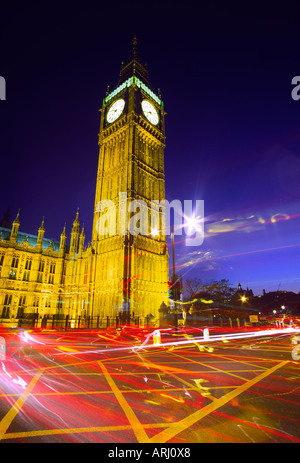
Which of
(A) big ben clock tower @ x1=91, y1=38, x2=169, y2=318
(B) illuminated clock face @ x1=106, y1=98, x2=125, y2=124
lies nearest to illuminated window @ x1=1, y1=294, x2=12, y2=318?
(A) big ben clock tower @ x1=91, y1=38, x2=169, y2=318

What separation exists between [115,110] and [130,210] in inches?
1011

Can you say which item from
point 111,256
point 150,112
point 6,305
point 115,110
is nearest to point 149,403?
point 111,256

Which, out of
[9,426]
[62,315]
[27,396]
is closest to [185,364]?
[27,396]

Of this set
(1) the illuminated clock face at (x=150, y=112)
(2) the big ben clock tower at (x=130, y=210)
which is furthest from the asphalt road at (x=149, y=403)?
(1) the illuminated clock face at (x=150, y=112)

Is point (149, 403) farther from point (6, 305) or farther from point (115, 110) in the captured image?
point (115, 110)

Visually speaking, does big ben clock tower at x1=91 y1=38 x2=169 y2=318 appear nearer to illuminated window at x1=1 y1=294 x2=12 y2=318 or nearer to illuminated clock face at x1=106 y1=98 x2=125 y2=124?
illuminated clock face at x1=106 y1=98 x2=125 y2=124

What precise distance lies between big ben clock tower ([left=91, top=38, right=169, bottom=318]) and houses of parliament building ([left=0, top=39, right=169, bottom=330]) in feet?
0.49

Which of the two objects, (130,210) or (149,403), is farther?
(130,210)

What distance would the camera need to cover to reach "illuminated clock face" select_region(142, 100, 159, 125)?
4756 cm

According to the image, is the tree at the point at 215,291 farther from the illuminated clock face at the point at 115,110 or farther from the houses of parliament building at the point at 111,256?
the illuminated clock face at the point at 115,110

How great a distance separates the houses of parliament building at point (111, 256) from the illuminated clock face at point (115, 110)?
29 cm

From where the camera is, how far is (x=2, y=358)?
343 inches

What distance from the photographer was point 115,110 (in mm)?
48250

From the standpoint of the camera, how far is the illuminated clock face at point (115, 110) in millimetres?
46750
